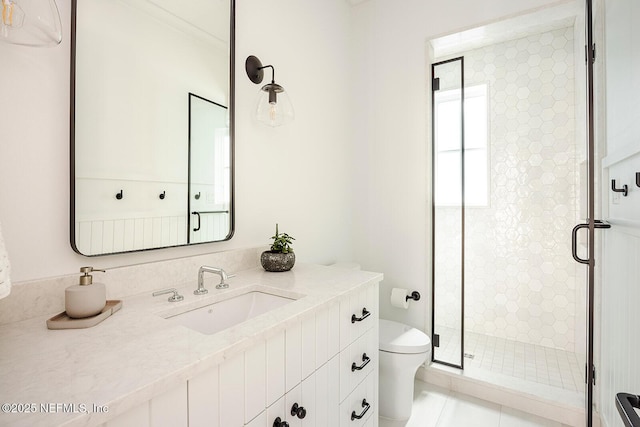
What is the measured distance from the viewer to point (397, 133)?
2.29 m

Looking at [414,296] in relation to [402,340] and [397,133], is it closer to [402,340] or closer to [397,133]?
[402,340]

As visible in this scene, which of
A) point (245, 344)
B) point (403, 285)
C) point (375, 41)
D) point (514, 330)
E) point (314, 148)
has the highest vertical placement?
point (375, 41)

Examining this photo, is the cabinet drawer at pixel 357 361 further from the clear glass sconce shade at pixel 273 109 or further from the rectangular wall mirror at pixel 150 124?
the clear glass sconce shade at pixel 273 109

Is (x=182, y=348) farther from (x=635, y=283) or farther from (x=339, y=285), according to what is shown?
(x=635, y=283)

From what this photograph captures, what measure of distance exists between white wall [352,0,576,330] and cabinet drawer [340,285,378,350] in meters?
0.93

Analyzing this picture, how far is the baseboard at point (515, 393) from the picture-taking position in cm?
175

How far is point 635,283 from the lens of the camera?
1068mm

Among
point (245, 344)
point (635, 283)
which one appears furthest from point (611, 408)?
point (245, 344)

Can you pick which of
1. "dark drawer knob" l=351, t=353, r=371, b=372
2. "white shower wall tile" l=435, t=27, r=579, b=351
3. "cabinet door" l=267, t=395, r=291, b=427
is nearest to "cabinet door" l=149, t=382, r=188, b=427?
"cabinet door" l=267, t=395, r=291, b=427

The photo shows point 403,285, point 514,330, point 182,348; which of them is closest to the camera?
point 182,348

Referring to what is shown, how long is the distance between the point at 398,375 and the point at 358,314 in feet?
2.45

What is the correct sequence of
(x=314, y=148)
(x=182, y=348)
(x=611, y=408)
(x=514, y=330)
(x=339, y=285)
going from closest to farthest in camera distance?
1. (x=182, y=348)
2. (x=339, y=285)
3. (x=611, y=408)
4. (x=314, y=148)
5. (x=514, y=330)

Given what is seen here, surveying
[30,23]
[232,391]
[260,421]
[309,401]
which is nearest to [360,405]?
[309,401]

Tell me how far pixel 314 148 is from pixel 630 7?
5.03 feet
